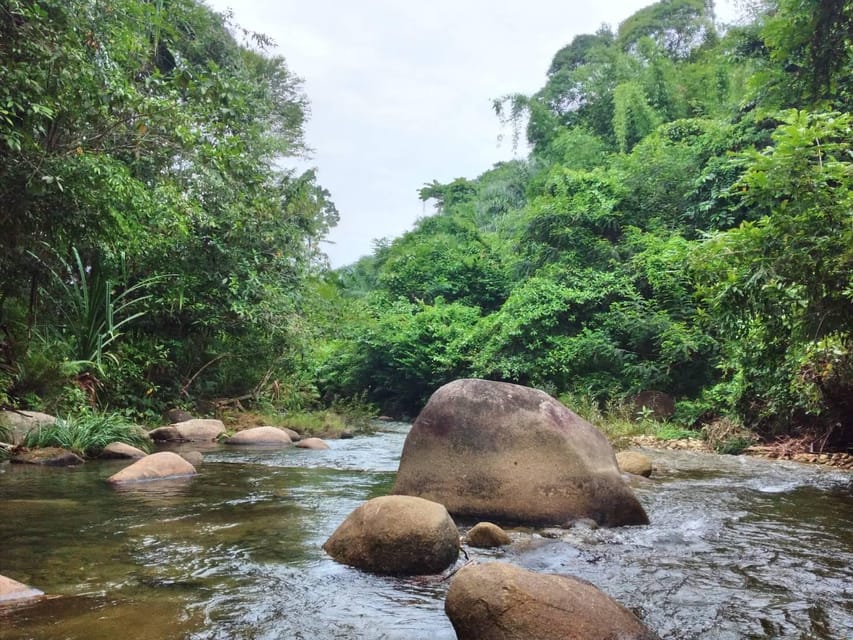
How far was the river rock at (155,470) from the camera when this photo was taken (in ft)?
21.1

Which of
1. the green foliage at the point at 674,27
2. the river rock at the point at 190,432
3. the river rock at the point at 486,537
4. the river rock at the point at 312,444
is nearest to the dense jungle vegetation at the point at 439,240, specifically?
the green foliage at the point at 674,27

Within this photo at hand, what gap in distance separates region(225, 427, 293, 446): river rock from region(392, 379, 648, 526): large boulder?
5866mm

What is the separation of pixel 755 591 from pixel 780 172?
3.53 metres

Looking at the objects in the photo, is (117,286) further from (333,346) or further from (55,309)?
(333,346)

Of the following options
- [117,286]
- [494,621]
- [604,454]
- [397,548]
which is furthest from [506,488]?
[117,286]

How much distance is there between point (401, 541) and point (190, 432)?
799 centimetres

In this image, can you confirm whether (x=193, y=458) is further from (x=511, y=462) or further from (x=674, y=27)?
(x=674, y=27)

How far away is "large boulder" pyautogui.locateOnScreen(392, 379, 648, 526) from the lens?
5.12 meters

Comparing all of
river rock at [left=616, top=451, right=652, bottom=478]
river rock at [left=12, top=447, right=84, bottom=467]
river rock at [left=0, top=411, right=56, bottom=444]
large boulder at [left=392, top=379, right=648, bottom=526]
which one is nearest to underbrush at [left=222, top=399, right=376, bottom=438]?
river rock at [left=0, top=411, right=56, bottom=444]

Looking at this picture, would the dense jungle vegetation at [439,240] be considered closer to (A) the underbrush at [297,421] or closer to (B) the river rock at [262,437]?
(A) the underbrush at [297,421]

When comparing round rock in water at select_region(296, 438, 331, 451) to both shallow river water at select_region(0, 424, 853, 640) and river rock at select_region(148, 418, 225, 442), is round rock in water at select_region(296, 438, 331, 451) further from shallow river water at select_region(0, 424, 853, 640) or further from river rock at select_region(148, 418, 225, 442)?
shallow river water at select_region(0, 424, 853, 640)

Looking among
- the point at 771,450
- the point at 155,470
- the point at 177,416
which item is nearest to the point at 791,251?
the point at 771,450

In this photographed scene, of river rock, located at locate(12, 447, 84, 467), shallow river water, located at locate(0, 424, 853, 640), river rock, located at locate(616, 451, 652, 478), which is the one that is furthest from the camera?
river rock, located at locate(616, 451, 652, 478)

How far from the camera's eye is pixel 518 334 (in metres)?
16.4
